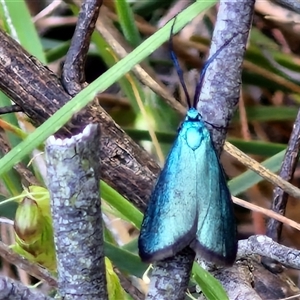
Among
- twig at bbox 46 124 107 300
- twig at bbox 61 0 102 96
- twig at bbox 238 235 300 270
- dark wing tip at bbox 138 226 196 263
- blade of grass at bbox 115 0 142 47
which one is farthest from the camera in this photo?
blade of grass at bbox 115 0 142 47

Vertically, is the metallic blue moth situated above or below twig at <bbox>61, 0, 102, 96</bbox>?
below

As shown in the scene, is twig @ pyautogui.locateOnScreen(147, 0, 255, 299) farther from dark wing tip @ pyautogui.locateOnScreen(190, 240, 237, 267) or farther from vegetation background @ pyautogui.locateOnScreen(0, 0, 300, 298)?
vegetation background @ pyautogui.locateOnScreen(0, 0, 300, 298)

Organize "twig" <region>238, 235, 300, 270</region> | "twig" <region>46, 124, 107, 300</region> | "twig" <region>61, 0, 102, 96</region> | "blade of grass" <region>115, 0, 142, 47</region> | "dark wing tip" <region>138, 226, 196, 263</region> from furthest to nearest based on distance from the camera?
"blade of grass" <region>115, 0, 142, 47</region>
"twig" <region>61, 0, 102, 96</region>
"twig" <region>238, 235, 300, 270</region>
"dark wing tip" <region>138, 226, 196, 263</region>
"twig" <region>46, 124, 107, 300</region>

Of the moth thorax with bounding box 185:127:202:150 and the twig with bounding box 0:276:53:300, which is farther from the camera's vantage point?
the moth thorax with bounding box 185:127:202:150

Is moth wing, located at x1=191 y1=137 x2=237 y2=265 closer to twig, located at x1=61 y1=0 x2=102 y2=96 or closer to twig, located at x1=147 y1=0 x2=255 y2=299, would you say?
twig, located at x1=147 y1=0 x2=255 y2=299

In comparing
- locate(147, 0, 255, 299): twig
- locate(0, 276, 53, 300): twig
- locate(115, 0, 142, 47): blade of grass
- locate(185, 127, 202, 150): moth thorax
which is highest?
locate(115, 0, 142, 47): blade of grass

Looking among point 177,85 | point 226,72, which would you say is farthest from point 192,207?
Result: point 177,85

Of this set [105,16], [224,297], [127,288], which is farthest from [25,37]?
[224,297]

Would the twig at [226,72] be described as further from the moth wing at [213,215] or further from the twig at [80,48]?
the twig at [80,48]

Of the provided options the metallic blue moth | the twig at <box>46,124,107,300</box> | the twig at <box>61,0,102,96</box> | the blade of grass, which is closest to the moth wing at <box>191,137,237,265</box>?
the metallic blue moth
